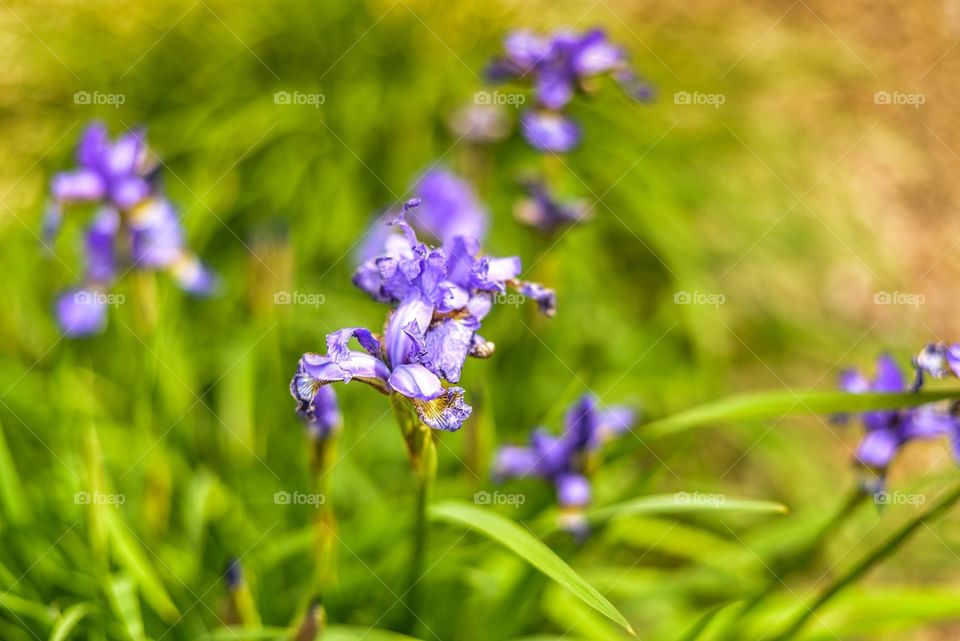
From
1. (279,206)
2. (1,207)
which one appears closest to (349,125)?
(279,206)

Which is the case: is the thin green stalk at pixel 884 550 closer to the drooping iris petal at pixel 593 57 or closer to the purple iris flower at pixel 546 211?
the purple iris flower at pixel 546 211

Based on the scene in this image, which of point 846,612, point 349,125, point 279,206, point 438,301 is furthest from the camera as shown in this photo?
point 349,125

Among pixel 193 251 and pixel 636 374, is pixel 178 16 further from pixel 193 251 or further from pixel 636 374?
pixel 636 374

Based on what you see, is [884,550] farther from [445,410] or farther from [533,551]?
[445,410]

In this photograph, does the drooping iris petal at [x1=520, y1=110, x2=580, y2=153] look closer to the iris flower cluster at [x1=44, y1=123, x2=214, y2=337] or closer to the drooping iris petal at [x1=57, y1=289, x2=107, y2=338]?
the iris flower cluster at [x1=44, y1=123, x2=214, y2=337]

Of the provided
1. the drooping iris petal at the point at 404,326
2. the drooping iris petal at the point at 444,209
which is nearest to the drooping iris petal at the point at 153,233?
the drooping iris petal at the point at 444,209

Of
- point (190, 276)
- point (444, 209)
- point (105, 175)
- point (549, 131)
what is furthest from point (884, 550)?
point (190, 276)

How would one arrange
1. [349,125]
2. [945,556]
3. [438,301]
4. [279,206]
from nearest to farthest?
[438,301]
[945,556]
[279,206]
[349,125]
